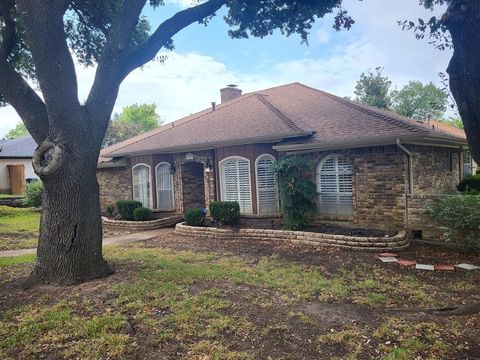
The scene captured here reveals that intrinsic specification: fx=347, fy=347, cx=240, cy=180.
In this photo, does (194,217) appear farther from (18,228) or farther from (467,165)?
(467,165)

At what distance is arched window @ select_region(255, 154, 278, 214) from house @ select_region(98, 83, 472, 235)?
3cm

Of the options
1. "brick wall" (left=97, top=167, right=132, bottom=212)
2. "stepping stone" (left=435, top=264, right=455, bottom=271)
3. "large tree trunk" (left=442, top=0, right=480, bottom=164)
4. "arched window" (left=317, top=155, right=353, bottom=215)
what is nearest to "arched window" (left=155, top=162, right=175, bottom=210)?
"brick wall" (left=97, top=167, right=132, bottom=212)

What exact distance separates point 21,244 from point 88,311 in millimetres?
7407

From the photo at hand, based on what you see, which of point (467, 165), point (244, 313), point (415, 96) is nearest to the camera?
point (244, 313)

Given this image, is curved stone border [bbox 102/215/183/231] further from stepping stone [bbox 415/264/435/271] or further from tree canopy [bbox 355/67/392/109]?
tree canopy [bbox 355/67/392/109]

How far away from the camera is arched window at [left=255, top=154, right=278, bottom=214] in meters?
11.9

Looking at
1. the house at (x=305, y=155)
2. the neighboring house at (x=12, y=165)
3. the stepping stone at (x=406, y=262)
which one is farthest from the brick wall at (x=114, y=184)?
the neighboring house at (x=12, y=165)

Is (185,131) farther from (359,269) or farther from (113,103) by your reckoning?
(359,269)

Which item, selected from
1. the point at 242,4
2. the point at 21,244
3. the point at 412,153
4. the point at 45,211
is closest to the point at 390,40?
the point at 412,153

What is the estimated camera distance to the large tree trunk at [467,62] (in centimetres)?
345

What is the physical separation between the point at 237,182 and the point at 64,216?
714cm

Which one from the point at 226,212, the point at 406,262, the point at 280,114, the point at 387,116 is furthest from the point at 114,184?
the point at 406,262

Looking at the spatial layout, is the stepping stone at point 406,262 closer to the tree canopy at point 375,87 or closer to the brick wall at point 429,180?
the brick wall at point 429,180

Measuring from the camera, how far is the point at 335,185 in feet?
34.8
